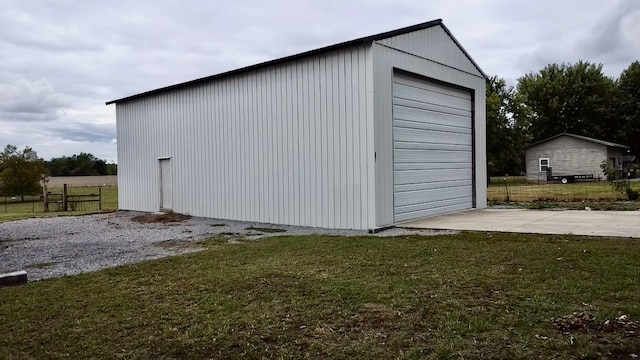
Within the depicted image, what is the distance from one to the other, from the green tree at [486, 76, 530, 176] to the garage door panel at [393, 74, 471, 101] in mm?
24488

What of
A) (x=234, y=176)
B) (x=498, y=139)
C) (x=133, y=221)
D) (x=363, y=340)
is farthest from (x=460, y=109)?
(x=498, y=139)

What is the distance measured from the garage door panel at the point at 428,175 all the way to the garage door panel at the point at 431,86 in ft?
6.63

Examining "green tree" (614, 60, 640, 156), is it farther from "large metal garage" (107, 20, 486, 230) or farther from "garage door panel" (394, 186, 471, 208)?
"garage door panel" (394, 186, 471, 208)

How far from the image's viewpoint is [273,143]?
11125 millimetres

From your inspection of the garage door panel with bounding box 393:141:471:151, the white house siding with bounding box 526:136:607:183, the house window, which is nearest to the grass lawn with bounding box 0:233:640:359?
the garage door panel with bounding box 393:141:471:151

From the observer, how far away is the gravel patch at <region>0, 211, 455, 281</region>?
6.71 metres

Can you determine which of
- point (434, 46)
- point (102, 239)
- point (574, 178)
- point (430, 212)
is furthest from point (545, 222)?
point (574, 178)

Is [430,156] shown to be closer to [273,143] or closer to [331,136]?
[331,136]

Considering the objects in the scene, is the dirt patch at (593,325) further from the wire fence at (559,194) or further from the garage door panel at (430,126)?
the wire fence at (559,194)

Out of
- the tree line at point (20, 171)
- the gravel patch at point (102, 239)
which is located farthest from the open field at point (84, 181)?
the gravel patch at point (102, 239)

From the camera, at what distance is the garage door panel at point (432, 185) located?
414 inches

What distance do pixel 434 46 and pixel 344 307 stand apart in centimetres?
901

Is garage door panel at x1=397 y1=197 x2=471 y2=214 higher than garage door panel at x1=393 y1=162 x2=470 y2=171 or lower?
lower

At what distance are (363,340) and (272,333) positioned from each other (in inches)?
27.0
